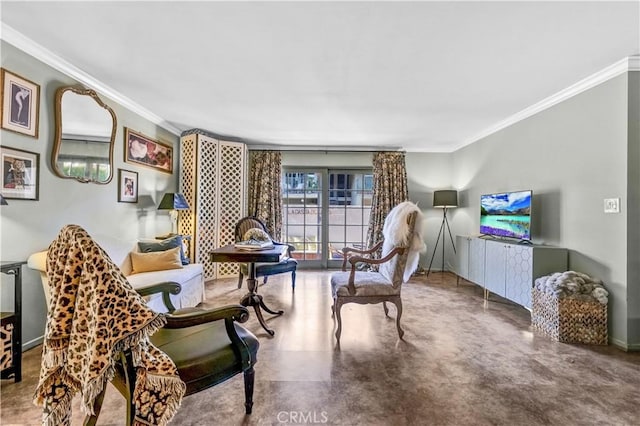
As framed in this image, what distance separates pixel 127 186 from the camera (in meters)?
3.34

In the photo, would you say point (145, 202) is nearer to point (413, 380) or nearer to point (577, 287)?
point (413, 380)

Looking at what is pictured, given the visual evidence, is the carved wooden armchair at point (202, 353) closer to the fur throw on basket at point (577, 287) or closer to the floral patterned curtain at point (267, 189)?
the fur throw on basket at point (577, 287)

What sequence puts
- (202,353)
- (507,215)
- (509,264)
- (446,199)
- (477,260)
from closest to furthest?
(202,353) < (509,264) < (507,215) < (477,260) < (446,199)


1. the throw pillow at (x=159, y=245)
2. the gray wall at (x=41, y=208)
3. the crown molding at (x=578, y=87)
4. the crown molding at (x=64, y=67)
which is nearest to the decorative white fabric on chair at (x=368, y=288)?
the throw pillow at (x=159, y=245)

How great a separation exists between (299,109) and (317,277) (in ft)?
8.66

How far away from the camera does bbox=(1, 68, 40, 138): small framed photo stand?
2042 mm

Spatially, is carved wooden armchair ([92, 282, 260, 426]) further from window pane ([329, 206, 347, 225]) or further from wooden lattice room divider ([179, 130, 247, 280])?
window pane ([329, 206, 347, 225])

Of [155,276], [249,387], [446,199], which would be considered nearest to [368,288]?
[249,387]

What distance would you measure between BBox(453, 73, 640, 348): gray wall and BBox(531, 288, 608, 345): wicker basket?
112 mm

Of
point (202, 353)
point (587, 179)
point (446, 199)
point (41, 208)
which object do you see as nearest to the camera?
point (202, 353)

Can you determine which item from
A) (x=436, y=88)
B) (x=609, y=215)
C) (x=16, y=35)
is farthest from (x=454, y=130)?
(x=16, y=35)

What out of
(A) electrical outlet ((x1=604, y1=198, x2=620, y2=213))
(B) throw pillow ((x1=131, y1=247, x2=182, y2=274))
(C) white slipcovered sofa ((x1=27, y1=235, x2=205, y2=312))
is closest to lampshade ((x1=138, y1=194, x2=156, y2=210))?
(C) white slipcovered sofa ((x1=27, y1=235, x2=205, y2=312))

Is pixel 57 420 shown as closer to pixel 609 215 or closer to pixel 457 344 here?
pixel 457 344

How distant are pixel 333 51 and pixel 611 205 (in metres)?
2.62
